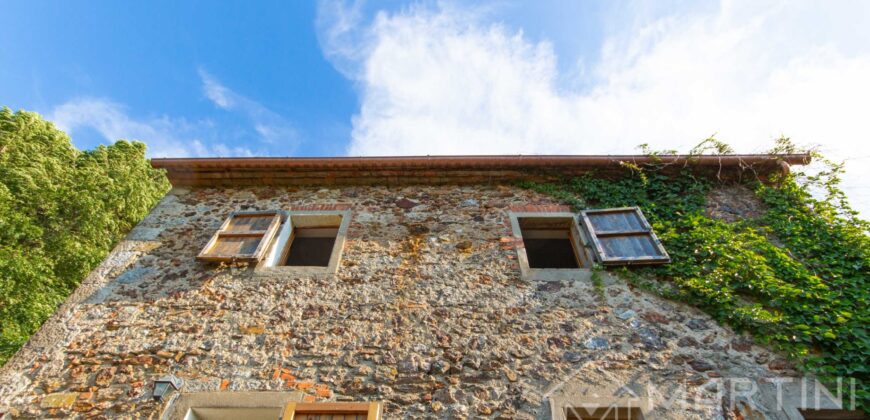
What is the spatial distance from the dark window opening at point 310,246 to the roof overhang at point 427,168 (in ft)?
2.81

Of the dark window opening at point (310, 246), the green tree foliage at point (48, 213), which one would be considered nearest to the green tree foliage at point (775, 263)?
the dark window opening at point (310, 246)

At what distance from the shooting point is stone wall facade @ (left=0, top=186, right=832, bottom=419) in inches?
131

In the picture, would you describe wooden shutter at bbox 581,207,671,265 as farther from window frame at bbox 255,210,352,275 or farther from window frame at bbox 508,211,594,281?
window frame at bbox 255,210,352,275

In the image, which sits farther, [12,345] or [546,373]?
[12,345]

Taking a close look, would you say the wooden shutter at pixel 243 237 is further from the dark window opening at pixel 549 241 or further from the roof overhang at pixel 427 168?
the dark window opening at pixel 549 241

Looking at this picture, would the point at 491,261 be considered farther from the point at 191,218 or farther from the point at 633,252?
the point at 191,218

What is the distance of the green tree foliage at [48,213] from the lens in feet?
30.1

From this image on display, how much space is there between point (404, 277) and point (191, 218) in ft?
11.1

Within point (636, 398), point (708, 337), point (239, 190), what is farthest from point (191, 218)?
point (708, 337)

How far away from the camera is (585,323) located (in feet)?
12.5

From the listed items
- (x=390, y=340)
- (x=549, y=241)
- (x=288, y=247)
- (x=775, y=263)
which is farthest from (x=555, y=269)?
(x=288, y=247)

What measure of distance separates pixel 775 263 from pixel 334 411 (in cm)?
465

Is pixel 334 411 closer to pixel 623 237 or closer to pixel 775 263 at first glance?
pixel 623 237

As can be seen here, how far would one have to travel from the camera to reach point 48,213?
10.1 metres
